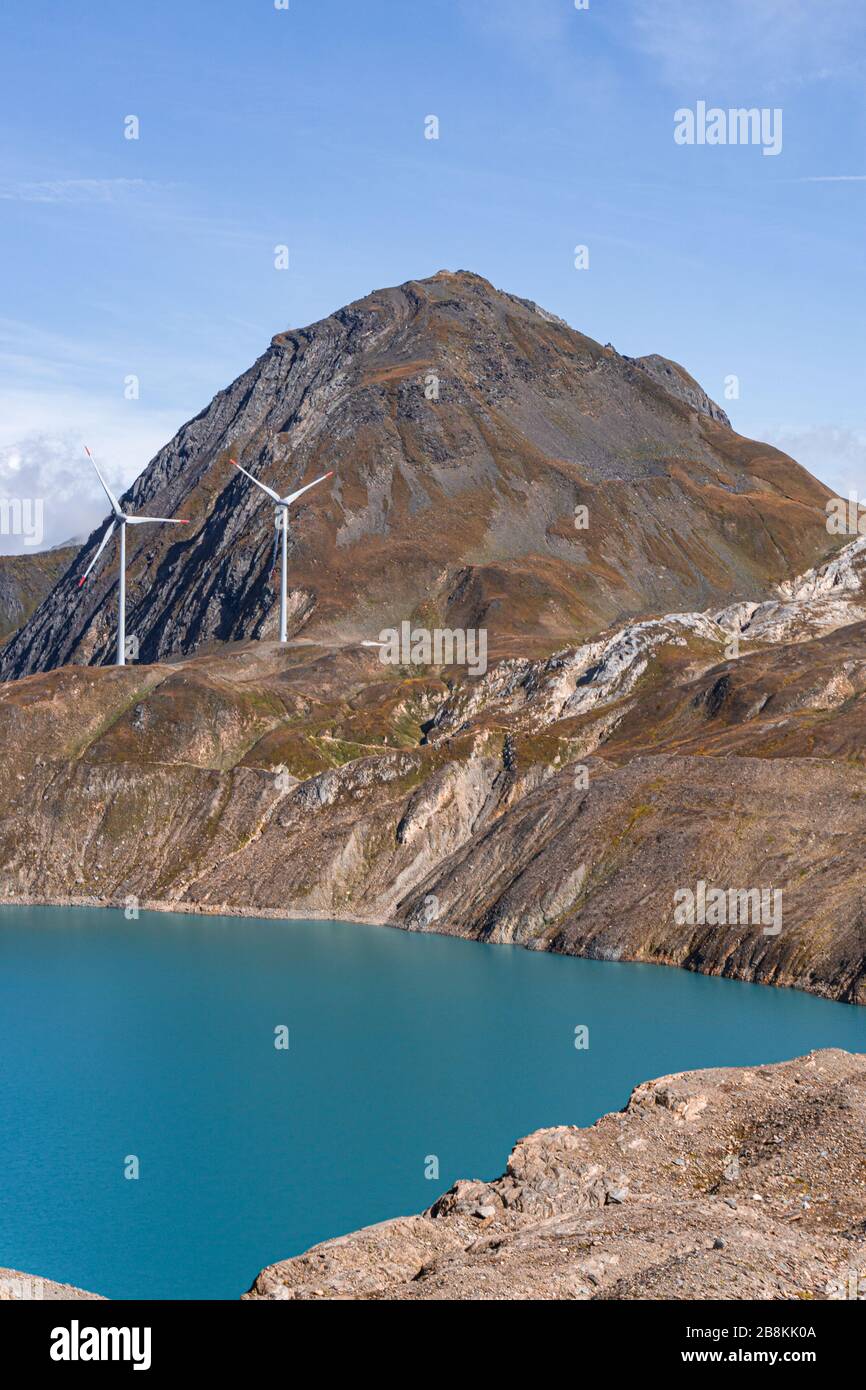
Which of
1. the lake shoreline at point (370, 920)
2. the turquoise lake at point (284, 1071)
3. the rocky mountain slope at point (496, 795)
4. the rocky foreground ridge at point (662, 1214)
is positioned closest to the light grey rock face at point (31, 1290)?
the rocky foreground ridge at point (662, 1214)

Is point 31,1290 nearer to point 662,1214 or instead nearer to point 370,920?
point 662,1214

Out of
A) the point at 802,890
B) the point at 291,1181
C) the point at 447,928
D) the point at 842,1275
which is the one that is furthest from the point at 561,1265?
the point at 447,928

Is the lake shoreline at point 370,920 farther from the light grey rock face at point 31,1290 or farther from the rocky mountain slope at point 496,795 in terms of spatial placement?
the light grey rock face at point 31,1290

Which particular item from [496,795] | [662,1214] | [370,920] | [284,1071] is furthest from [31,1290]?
[496,795]

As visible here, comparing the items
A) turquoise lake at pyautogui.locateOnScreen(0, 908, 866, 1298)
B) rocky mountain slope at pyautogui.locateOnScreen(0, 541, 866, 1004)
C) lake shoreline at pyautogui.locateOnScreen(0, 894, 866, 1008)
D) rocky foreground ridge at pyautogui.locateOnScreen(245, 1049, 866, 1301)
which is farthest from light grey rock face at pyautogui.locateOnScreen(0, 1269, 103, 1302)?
rocky mountain slope at pyautogui.locateOnScreen(0, 541, 866, 1004)

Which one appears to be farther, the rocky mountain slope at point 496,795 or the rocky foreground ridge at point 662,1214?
the rocky mountain slope at point 496,795
